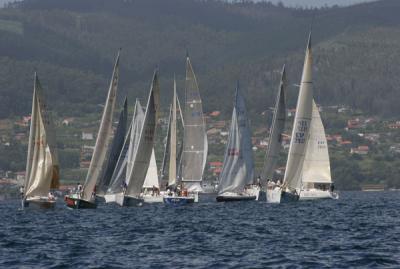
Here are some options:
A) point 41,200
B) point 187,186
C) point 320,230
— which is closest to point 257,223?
point 320,230

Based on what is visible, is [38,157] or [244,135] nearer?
[38,157]

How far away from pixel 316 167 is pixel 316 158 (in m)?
0.93

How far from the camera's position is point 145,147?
100m

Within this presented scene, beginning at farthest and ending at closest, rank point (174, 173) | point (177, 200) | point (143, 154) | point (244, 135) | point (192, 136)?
1. point (174, 173)
2. point (244, 135)
3. point (192, 136)
4. point (177, 200)
5. point (143, 154)

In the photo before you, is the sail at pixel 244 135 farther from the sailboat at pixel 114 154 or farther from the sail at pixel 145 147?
the sail at pixel 145 147

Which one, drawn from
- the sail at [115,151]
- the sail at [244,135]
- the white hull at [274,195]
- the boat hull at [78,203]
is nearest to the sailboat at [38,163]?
the boat hull at [78,203]

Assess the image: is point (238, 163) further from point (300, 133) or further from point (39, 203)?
point (39, 203)

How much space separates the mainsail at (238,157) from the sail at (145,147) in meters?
11.4

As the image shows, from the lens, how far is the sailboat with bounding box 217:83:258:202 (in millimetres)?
110625

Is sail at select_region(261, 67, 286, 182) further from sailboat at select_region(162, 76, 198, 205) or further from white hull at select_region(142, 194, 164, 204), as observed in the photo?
white hull at select_region(142, 194, 164, 204)

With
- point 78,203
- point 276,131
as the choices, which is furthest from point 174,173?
point 78,203

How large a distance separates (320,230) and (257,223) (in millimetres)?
8565

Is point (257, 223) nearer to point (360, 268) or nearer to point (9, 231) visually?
point (9, 231)

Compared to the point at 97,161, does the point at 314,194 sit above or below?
below
